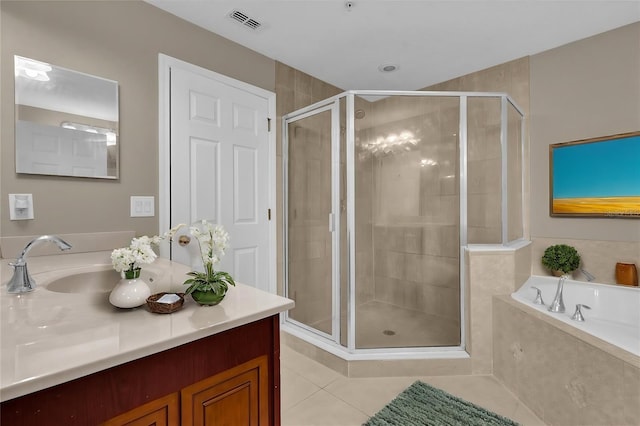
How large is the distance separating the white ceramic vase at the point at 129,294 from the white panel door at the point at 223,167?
1260mm

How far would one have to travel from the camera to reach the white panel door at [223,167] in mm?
2104

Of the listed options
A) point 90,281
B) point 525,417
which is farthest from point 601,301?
point 90,281

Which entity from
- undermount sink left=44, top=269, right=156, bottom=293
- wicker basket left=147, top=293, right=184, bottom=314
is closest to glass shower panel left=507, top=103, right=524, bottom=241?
wicker basket left=147, top=293, right=184, bottom=314

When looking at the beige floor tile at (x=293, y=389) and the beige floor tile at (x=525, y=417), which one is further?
the beige floor tile at (x=293, y=389)

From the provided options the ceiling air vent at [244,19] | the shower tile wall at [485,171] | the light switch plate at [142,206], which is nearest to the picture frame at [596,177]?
the shower tile wall at [485,171]

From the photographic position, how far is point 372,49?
258 centimetres

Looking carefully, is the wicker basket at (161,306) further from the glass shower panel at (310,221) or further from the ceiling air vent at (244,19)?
the ceiling air vent at (244,19)

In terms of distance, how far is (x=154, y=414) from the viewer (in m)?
0.70

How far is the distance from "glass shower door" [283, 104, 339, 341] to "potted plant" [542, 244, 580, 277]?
1.73 meters

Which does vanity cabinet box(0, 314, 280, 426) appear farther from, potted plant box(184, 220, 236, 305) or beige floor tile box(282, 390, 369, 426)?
beige floor tile box(282, 390, 369, 426)

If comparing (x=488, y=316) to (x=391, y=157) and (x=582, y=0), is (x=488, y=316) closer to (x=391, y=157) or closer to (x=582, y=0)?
(x=391, y=157)

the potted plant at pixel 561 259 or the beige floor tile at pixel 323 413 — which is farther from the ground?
the potted plant at pixel 561 259

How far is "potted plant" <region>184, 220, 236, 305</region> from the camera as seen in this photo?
90cm

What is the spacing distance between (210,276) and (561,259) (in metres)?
2.67
